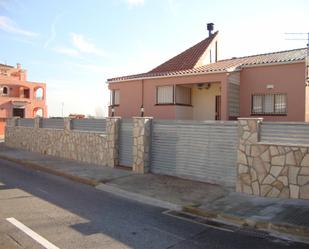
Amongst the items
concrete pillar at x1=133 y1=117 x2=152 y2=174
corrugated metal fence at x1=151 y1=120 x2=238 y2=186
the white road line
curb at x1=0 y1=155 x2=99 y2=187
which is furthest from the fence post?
the white road line

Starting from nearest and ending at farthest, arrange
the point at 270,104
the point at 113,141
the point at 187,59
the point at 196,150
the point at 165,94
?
the point at 196,150 → the point at 113,141 → the point at 270,104 → the point at 165,94 → the point at 187,59

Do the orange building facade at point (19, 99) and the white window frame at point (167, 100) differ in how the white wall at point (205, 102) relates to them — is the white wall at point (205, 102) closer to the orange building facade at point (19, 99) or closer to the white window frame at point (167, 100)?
the white window frame at point (167, 100)

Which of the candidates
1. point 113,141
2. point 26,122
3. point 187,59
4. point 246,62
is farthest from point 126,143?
point 26,122

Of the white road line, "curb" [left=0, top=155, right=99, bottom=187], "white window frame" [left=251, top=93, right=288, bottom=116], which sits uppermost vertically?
"white window frame" [left=251, top=93, right=288, bottom=116]

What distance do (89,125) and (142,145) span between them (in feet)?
13.5

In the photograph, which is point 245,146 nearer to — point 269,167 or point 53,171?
point 269,167

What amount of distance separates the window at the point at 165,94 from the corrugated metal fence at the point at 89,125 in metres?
5.11

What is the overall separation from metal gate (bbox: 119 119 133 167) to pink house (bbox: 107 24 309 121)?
5.23m

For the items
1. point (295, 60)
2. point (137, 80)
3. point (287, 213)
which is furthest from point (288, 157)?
point (137, 80)

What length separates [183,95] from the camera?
20406mm

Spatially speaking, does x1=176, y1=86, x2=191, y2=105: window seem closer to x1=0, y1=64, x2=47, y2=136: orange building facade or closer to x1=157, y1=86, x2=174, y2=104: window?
x1=157, y1=86, x2=174, y2=104: window

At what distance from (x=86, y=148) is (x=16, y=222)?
892 cm

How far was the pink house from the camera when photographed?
54.6 ft

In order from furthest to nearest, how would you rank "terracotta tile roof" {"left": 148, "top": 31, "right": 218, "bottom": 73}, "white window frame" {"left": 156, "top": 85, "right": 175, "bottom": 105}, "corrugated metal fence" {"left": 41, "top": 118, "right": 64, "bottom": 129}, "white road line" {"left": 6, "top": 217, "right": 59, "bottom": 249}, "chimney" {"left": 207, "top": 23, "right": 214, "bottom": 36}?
"chimney" {"left": 207, "top": 23, "right": 214, "bottom": 36}, "terracotta tile roof" {"left": 148, "top": 31, "right": 218, "bottom": 73}, "white window frame" {"left": 156, "top": 85, "right": 175, "bottom": 105}, "corrugated metal fence" {"left": 41, "top": 118, "right": 64, "bottom": 129}, "white road line" {"left": 6, "top": 217, "right": 59, "bottom": 249}
